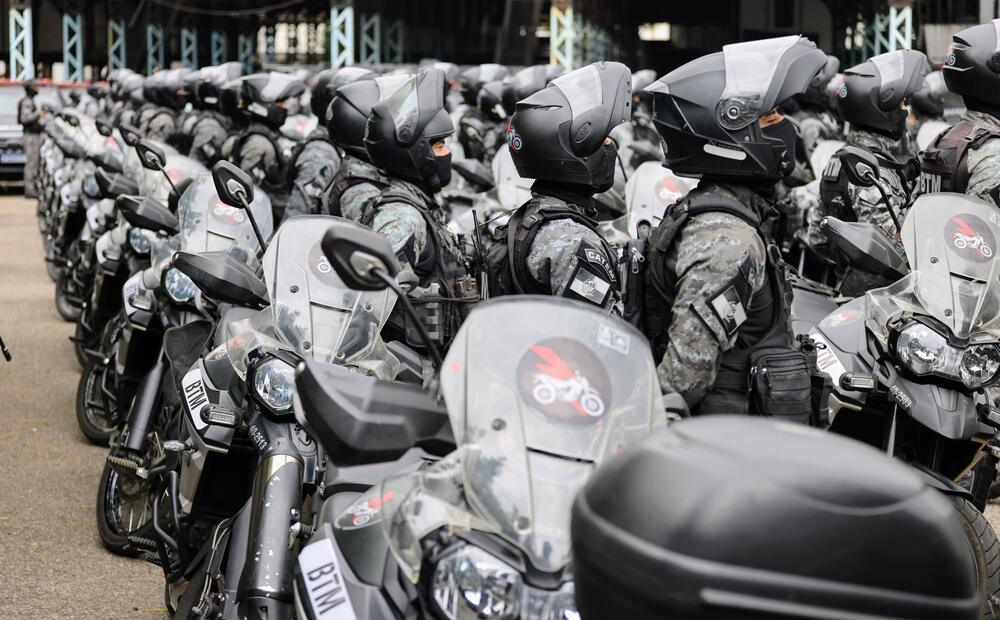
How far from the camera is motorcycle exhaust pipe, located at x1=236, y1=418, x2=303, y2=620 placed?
A: 3.44 m

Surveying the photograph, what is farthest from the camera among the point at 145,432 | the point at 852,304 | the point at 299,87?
the point at 299,87

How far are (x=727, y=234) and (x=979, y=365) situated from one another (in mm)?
1248

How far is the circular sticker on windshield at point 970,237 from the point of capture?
4520mm

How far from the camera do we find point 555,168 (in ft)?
15.3

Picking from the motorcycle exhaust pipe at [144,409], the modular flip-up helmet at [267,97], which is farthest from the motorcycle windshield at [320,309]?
the modular flip-up helmet at [267,97]

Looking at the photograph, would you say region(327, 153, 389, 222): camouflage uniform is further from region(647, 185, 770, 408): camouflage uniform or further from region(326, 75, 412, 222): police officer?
region(647, 185, 770, 408): camouflage uniform

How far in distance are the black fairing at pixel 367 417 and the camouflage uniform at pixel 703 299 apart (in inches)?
43.0

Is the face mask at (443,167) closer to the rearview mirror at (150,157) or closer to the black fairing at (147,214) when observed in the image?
the rearview mirror at (150,157)

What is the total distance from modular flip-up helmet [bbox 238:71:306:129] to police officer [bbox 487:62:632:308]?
19.2ft

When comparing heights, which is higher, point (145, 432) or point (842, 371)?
point (842, 371)

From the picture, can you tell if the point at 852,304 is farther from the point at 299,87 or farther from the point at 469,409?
the point at 299,87

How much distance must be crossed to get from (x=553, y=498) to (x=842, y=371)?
2.77 metres

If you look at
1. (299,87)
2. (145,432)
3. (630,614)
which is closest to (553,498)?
(630,614)

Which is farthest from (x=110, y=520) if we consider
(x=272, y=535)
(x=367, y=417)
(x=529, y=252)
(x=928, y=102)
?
(x=928, y=102)
